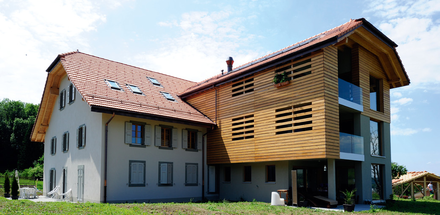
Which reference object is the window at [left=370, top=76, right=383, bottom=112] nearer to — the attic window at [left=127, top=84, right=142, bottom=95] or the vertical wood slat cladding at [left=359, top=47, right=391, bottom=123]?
the vertical wood slat cladding at [left=359, top=47, right=391, bottom=123]

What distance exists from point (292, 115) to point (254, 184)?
16.1 feet

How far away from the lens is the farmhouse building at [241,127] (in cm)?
1598

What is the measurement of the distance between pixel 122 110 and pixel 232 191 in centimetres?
793

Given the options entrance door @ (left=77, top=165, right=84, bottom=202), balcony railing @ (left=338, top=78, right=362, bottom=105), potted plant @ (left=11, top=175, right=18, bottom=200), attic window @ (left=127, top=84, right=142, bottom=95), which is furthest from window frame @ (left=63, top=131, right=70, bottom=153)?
balcony railing @ (left=338, top=78, right=362, bottom=105)

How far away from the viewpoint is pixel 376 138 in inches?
769

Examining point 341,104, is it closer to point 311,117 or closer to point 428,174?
point 311,117

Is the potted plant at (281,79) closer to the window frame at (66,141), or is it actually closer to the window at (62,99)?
the window frame at (66,141)

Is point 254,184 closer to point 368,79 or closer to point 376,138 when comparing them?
point 376,138

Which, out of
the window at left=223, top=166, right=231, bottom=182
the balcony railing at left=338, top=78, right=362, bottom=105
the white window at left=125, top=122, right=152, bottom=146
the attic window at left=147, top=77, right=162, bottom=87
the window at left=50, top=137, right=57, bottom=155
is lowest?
the window at left=223, top=166, right=231, bottom=182

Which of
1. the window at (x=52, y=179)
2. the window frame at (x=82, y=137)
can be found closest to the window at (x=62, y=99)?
the window frame at (x=82, y=137)

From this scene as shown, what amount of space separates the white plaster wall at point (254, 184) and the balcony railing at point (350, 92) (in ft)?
14.0

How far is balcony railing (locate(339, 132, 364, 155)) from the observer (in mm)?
16031

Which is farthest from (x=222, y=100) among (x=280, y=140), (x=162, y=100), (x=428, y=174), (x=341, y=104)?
(x=428, y=174)

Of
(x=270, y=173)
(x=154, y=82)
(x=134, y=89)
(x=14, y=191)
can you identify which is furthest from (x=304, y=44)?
(x=14, y=191)
